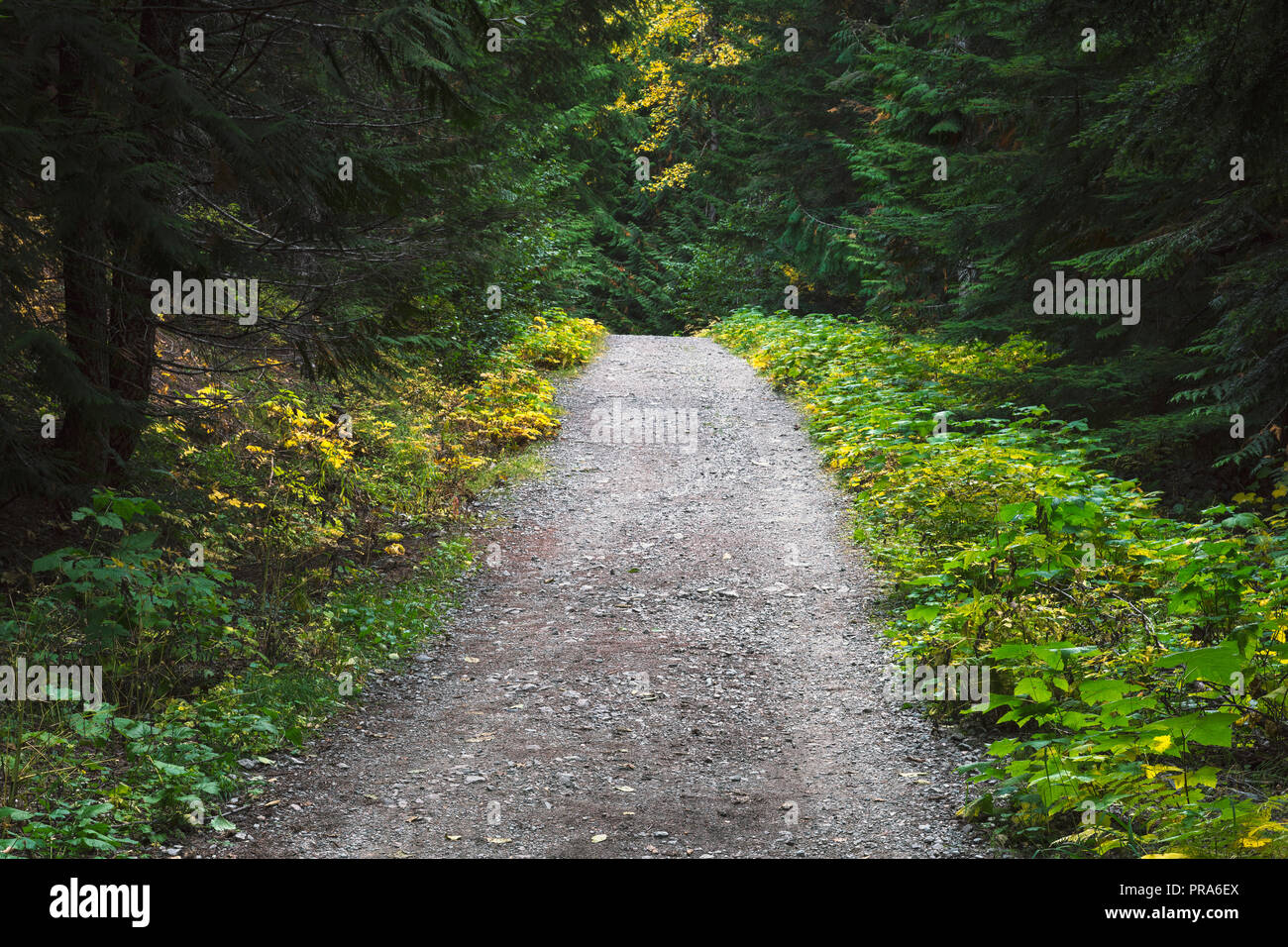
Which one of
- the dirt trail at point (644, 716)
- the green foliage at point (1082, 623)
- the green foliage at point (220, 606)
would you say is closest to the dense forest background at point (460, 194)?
the green foliage at point (220, 606)

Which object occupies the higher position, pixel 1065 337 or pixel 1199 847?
pixel 1065 337

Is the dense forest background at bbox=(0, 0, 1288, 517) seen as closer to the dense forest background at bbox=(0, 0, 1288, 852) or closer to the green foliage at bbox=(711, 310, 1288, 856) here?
the dense forest background at bbox=(0, 0, 1288, 852)

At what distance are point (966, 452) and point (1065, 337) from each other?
4.00 m

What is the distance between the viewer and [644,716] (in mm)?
5762

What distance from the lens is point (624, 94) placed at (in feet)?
90.3

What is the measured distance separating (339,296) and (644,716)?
13.0 feet

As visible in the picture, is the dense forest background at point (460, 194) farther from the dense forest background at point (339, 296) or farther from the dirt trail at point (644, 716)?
the dirt trail at point (644, 716)

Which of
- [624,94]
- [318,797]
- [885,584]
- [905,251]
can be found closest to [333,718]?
[318,797]

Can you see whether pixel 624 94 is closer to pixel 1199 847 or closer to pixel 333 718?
pixel 333 718

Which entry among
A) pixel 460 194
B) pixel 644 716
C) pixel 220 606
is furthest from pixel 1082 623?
pixel 460 194

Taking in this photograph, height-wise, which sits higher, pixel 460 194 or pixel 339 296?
pixel 460 194

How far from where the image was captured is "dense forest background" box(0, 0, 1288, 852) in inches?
203

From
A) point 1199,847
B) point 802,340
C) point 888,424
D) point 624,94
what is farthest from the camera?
point 624,94

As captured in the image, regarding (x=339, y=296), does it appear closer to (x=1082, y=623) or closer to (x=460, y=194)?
(x=460, y=194)
